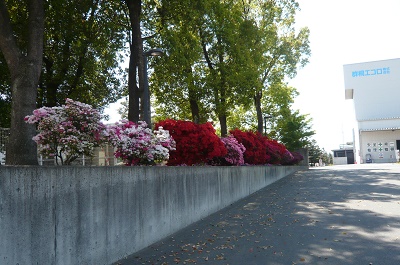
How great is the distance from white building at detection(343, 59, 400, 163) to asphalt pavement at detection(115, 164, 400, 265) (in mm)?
54098

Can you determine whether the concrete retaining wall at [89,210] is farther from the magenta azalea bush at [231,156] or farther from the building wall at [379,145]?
the building wall at [379,145]

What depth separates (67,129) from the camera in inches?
255

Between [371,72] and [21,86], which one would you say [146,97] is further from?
[371,72]

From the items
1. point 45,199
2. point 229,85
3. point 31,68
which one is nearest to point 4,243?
point 45,199

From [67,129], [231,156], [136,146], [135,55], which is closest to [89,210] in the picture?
[67,129]

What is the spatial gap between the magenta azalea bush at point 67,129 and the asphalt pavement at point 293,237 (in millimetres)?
1914

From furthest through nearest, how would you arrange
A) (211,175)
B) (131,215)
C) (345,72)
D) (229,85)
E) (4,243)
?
1. (345,72)
2. (229,85)
3. (211,175)
4. (131,215)
5. (4,243)

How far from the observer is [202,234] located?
789cm

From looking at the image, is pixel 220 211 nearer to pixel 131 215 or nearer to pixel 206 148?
pixel 206 148

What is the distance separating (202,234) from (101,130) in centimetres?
275

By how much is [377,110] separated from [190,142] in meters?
57.3

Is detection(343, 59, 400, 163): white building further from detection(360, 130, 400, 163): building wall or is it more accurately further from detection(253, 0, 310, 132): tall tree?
detection(253, 0, 310, 132): tall tree

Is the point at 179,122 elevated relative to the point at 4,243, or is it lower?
elevated

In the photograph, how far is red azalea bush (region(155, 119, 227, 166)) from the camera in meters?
11.6
